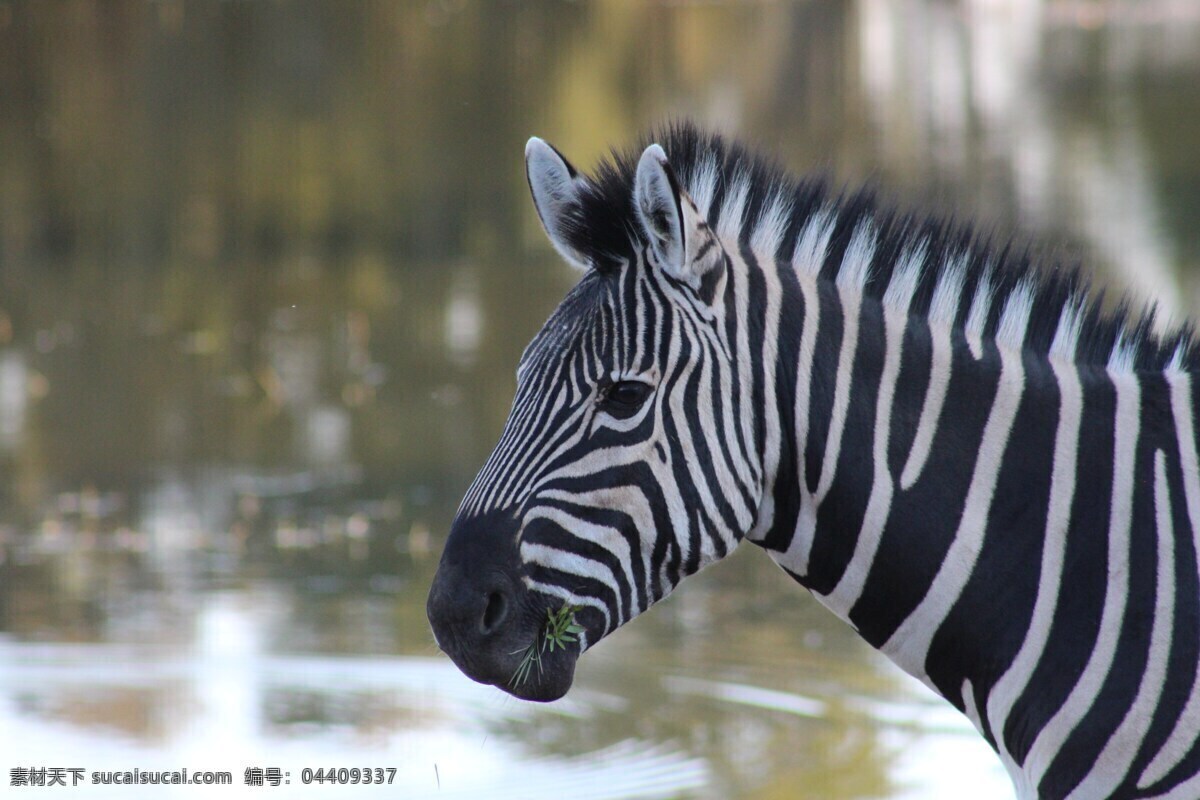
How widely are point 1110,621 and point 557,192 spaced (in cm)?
129

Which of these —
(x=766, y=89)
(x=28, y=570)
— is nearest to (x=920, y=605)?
(x=28, y=570)

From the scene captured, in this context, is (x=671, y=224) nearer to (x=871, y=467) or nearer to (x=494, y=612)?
(x=871, y=467)

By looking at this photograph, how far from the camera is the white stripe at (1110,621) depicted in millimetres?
2682

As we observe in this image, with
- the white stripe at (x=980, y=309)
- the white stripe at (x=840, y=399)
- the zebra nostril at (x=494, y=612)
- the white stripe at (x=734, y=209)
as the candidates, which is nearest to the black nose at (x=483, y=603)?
the zebra nostril at (x=494, y=612)

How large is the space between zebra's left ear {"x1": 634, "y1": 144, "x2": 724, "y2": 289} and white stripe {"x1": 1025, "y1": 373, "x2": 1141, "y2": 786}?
0.82 m

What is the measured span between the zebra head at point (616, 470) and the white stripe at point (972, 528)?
1.22 feet

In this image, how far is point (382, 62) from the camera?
17594mm

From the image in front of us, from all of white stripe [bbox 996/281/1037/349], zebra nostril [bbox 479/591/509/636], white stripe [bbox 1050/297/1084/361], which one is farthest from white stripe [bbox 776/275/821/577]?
zebra nostril [bbox 479/591/509/636]

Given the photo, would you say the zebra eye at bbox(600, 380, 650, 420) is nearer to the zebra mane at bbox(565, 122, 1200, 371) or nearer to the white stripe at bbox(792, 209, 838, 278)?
the zebra mane at bbox(565, 122, 1200, 371)

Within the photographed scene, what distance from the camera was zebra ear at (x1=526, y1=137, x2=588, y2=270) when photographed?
2.90 metres

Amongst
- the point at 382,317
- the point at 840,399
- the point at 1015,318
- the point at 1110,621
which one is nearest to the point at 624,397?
the point at 840,399

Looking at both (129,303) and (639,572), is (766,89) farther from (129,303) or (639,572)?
(639,572)

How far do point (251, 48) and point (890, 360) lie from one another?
16.3 m

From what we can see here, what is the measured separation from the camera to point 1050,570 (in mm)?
2756
